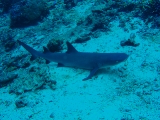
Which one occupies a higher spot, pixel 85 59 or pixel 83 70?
pixel 85 59

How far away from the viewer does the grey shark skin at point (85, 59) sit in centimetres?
421

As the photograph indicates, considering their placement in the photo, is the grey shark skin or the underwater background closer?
the underwater background

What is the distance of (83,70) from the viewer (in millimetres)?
4820

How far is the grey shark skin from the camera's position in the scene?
4.21 m

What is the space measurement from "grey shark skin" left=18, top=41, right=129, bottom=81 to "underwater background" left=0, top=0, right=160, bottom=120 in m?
0.18

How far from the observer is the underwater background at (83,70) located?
3711 mm

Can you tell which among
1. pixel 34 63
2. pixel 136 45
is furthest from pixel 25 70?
pixel 136 45

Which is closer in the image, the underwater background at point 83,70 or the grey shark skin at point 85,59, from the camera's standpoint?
the underwater background at point 83,70

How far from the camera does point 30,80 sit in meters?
4.75

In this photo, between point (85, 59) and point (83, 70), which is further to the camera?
point (83, 70)

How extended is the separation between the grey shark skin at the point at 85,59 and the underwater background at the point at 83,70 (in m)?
0.18

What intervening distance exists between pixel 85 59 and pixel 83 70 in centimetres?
34

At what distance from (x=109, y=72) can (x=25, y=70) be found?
104 inches

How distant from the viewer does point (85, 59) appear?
15.3 feet
